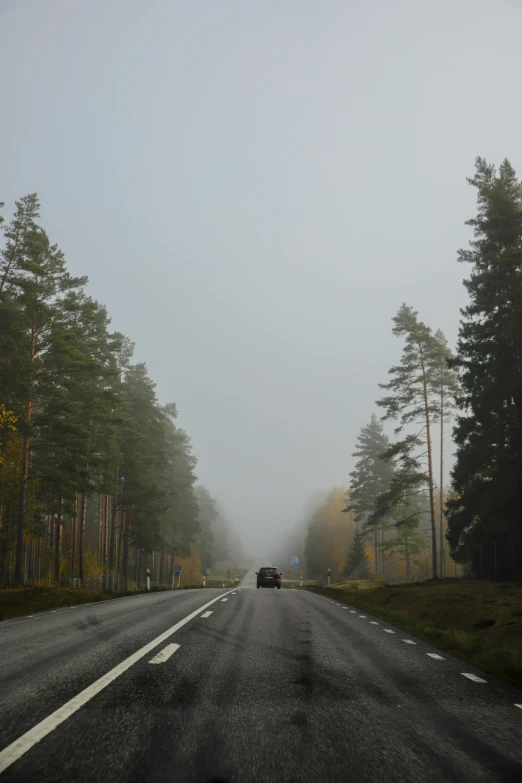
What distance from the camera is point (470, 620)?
48.8 ft

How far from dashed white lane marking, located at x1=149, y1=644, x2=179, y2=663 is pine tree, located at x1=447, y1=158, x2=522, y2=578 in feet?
67.7

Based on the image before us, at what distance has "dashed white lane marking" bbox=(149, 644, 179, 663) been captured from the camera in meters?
7.20

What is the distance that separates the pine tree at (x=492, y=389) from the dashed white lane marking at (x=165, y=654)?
20.6 metres

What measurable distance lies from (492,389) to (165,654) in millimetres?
22910

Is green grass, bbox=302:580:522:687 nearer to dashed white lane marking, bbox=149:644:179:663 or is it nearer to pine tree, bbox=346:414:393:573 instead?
dashed white lane marking, bbox=149:644:179:663

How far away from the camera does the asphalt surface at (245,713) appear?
12.1 feet

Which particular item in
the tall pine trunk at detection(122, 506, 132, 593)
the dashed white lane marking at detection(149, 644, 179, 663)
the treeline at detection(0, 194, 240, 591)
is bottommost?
the tall pine trunk at detection(122, 506, 132, 593)

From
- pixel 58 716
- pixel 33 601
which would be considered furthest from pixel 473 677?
pixel 33 601

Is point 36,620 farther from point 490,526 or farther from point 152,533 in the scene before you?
point 152,533

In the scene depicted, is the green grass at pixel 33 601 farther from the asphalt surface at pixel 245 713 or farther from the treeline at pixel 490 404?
the treeline at pixel 490 404

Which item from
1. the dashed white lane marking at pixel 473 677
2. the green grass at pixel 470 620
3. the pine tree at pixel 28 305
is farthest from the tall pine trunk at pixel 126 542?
the dashed white lane marking at pixel 473 677

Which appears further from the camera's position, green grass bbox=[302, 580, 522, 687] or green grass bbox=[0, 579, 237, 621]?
green grass bbox=[0, 579, 237, 621]

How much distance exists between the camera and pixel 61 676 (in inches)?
244

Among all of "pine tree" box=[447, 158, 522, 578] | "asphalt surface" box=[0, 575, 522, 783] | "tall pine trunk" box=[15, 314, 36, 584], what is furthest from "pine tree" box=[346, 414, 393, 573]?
"asphalt surface" box=[0, 575, 522, 783]
